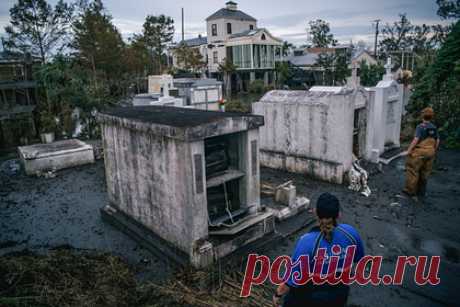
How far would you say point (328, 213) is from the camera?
2.74 meters

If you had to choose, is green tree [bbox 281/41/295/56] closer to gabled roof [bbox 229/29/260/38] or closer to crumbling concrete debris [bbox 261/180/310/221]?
gabled roof [bbox 229/29/260/38]

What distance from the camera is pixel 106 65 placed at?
26047mm

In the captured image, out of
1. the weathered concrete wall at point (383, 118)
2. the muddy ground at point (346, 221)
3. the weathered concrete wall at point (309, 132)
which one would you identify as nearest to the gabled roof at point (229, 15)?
the weathered concrete wall at point (383, 118)

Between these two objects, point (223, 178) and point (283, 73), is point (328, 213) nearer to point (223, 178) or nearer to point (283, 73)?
point (223, 178)

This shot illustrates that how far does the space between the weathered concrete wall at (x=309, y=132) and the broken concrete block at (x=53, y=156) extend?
683cm

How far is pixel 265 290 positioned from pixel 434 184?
718 cm

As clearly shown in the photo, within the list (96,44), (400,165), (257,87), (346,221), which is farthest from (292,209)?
(257,87)

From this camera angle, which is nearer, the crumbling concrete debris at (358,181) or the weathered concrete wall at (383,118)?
the crumbling concrete debris at (358,181)

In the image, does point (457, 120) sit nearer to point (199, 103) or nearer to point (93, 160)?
point (199, 103)

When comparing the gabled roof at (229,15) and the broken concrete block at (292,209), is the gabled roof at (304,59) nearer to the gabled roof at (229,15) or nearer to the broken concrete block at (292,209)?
the gabled roof at (229,15)

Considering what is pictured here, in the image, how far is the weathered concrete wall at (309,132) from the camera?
363 inches

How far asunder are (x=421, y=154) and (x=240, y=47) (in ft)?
104

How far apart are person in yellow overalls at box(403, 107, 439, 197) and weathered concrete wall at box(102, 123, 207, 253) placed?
5938 mm

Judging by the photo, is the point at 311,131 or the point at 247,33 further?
the point at 247,33
